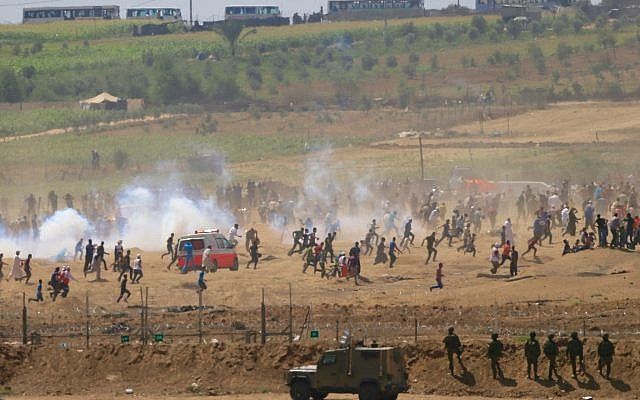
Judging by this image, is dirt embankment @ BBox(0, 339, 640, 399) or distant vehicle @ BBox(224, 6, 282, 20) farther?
distant vehicle @ BBox(224, 6, 282, 20)

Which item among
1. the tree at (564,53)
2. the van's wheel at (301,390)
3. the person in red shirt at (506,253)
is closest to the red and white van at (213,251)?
the person in red shirt at (506,253)

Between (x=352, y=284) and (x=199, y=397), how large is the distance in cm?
1200

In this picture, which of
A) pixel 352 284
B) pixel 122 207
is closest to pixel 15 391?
pixel 352 284

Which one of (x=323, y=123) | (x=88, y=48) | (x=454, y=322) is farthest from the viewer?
(x=88, y=48)

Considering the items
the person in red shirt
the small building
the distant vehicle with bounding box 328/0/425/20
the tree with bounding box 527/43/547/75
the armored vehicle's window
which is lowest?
the small building

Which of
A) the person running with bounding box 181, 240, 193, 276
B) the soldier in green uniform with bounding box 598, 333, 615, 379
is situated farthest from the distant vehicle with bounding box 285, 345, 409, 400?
the person running with bounding box 181, 240, 193, 276

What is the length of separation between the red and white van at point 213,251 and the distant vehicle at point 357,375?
640 inches

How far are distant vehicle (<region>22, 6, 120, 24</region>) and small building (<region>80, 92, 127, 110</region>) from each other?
67889mm

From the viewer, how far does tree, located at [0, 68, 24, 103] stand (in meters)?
118

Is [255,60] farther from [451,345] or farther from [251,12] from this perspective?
[451,345]

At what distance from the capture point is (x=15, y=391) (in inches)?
1293

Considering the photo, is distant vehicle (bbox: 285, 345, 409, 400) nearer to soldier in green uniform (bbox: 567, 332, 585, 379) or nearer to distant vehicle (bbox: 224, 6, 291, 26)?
soldier in green uniform (bbox: 567, 332, 585, 379)

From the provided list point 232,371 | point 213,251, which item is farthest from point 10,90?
point 232,371

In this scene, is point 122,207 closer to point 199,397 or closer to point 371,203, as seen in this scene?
point 371,203
